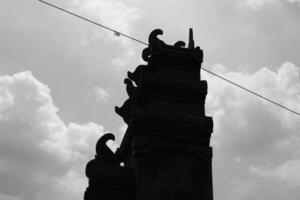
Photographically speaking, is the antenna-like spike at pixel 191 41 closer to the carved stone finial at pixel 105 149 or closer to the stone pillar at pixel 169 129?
the stone pillar at pixel 169 129

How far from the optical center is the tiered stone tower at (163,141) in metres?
10.5

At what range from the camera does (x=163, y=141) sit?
1097cm

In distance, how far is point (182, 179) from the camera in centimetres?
1059

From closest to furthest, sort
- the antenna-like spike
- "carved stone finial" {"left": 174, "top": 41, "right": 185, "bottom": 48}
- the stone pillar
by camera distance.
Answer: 1. the stone pillar
2. "carved stone finial" {"left": 174, "top": 41, "right": 185, "bottom": 48}
3. the antenna-like spike

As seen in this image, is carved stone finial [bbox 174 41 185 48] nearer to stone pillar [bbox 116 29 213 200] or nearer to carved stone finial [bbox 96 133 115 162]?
stone pillar [bbox 116 29 213 200]

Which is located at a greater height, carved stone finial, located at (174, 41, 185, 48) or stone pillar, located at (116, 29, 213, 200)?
carved stone finial, located at (174, 41, 185, 48)

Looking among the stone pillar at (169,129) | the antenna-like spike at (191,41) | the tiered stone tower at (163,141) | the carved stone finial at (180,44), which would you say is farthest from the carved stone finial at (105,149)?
the antenna-like spike at (191,41)

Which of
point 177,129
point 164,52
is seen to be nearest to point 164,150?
point 177,129

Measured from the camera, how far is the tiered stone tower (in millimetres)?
10539

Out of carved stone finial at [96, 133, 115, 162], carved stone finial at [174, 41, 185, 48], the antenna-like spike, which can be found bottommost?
carved stone finial at [96, 133, 115, 162]

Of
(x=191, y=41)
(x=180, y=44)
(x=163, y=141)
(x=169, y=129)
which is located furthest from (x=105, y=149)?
(x=191, y=41)

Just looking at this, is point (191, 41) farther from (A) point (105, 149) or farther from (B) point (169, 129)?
(A) point (105, 149)

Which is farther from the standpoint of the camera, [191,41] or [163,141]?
[191,41]

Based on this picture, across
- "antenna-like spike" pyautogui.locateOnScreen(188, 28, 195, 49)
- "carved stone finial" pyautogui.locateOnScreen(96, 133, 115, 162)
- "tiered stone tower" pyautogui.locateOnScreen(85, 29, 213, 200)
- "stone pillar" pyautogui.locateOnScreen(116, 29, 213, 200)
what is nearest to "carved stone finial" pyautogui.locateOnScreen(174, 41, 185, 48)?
"stone pillar" pyautogui.locateOnScreen(116, 29, 213, 200)
